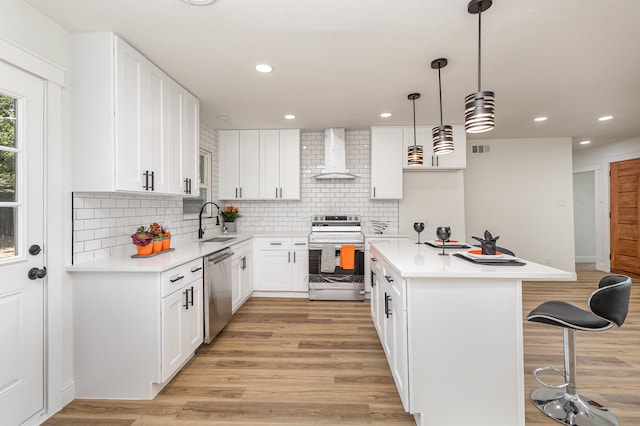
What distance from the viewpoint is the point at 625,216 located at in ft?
18.8

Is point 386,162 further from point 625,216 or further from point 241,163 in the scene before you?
point 625,216

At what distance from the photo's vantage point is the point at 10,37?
1.75 m

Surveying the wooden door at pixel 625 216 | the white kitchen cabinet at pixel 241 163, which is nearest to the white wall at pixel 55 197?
the white kitchen cabinet at pixel 241 163

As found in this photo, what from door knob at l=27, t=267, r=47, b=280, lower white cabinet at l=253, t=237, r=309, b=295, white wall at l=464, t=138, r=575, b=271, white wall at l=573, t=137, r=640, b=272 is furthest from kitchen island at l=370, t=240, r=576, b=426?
white wall at l=573, t=137, r=640, b=272

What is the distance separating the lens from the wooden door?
5539 mm

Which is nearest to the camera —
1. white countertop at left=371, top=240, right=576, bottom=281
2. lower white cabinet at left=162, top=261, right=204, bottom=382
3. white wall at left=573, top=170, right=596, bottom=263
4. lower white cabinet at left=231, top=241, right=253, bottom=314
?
white countertop at left=371, top=240, right=576, bottom=281

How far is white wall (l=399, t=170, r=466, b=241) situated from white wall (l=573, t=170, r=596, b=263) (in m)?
4.53

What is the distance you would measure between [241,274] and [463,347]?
2.84 meters

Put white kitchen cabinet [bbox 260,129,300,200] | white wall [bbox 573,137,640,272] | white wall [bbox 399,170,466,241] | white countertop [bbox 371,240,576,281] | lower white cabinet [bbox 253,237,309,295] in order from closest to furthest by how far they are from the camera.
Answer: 1. white countertop [bbox 371,240,576,281]
2. lower white cabinet [bbox 253,237,309,295]
3. white kitchen cabinet [bbox 260,129,300,200]
4. white wall [bbox 399,170,466,241]
5. white wall [bbox 573,137,640,272]

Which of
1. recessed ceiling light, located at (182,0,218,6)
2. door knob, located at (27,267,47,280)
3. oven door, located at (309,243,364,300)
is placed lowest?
oven door, located at (309,243,364,300)

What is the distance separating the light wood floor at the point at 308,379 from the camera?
6.43 feet

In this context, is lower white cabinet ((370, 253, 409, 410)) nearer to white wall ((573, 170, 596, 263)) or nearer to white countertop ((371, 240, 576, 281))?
white countertop ((371, 240, 576, 281))

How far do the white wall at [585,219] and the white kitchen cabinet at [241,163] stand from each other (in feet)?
24.5

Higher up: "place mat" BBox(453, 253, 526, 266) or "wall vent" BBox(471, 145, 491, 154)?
"wall vent" BBox(471, 145, 491, 154)
